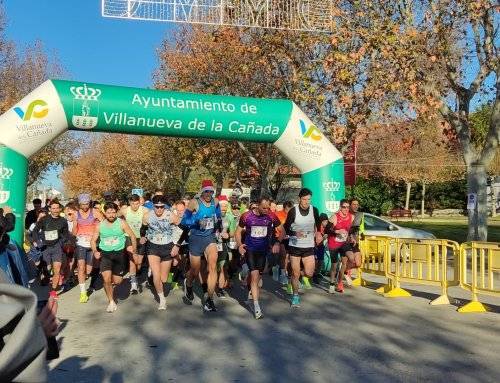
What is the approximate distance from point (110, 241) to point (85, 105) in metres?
3.30

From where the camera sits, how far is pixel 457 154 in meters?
44.2

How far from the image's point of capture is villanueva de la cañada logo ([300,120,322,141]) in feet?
41.5

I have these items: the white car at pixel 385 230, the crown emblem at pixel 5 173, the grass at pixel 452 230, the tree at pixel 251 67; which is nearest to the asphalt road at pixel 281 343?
the crown emblem at pixel 5 173

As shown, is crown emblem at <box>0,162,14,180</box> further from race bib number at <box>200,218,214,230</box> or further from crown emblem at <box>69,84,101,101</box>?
race bib number at <box>200,218,214,230</box>

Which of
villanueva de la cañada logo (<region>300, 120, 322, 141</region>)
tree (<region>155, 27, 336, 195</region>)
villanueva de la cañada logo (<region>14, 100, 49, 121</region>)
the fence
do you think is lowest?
A: the fence

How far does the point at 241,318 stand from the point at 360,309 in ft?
6.04

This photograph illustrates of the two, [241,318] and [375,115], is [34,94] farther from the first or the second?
[375,115]

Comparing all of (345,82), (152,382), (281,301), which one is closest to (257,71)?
(345,82)

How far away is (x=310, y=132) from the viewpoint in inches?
501

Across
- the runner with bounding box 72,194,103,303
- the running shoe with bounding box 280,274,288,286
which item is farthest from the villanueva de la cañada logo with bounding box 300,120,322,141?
the runner with bounding box 72,194,103,303

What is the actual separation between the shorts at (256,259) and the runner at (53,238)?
12.4 ft

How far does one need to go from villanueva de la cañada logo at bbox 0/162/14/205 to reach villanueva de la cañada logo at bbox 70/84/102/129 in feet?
4.86

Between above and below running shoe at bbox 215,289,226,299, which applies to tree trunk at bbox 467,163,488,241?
above

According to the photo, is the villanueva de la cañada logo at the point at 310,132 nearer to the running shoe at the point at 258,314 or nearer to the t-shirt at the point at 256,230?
the t-shirt at the point at 256,230
